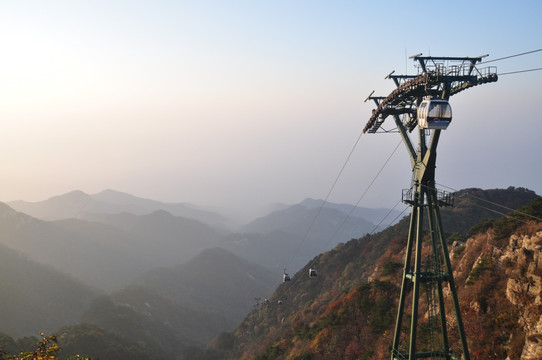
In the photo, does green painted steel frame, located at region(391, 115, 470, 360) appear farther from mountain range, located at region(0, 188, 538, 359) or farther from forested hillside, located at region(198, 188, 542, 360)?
→ mountain range, located at region(0, 188, 538, 359)

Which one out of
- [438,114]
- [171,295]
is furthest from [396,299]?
A: [171,295]

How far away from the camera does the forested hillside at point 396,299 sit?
74.6 ft

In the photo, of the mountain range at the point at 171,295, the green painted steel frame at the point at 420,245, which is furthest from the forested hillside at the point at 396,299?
the green painted steel frame at the point at 420,245

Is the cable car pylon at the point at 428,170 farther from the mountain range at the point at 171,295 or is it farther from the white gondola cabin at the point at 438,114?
the mountain range at the point at 171,295

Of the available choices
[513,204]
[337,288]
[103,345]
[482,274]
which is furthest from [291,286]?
[482,274]

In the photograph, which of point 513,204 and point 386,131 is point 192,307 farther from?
point 386,131

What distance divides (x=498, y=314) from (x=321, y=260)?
7743 cm

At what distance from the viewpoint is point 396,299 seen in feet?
145

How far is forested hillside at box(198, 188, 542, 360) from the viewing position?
74.6ft

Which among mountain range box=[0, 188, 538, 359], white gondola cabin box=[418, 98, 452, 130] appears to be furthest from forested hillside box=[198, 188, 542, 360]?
white gondola cabin box=[418, 98, 452, 130]

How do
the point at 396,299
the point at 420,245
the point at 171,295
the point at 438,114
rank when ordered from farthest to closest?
the point at 171,295
the point at 396,299
the point at 420,245
the point at 438,114

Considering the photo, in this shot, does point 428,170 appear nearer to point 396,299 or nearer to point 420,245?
point 420,245

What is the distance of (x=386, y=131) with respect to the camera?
2453cm

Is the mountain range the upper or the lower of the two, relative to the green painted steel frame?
lower
